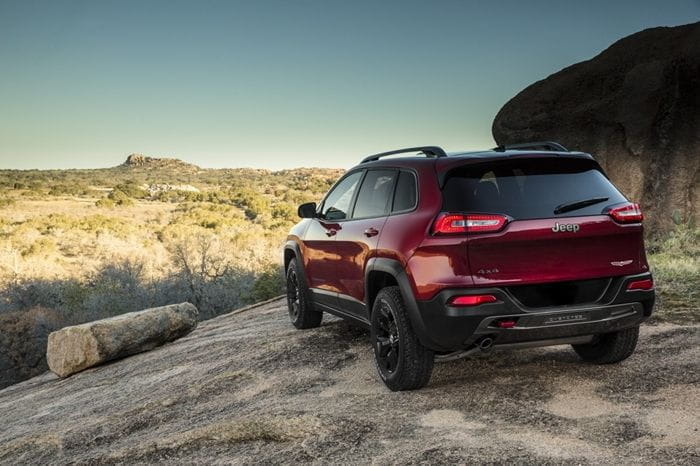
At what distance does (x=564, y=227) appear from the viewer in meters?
4.50

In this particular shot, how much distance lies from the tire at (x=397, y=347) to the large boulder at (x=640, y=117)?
8037mm

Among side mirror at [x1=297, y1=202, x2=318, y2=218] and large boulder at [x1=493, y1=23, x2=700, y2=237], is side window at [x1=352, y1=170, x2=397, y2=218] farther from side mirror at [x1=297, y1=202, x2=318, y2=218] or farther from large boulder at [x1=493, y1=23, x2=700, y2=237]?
large boulder at [x1=493, y1=23, x2=700, y2=237]

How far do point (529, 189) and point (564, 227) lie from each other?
365mm

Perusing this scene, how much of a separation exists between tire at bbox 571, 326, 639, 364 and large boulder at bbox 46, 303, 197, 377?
269 inches

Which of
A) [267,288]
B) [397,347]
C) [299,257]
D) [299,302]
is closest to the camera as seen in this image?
[397,347]

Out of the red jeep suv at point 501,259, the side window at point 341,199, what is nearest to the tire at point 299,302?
the side window at point 341,199

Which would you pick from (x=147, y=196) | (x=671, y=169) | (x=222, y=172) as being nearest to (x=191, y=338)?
(x=671, y=169)

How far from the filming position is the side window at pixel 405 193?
507 cm

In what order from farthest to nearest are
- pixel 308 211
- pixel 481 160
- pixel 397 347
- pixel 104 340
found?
pixel 104 340
pixel 308 211
pixel 397 347
pixel 481 160

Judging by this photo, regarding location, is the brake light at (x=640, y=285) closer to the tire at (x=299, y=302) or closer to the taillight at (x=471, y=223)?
the taillight at (x=471, y=223)

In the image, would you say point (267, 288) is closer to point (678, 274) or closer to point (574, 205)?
point (678, 274)

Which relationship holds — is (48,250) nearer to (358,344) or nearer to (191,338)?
(191,338)

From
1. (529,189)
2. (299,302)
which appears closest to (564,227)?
(529,189)

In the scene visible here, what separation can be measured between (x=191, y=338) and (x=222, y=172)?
98212 mm
